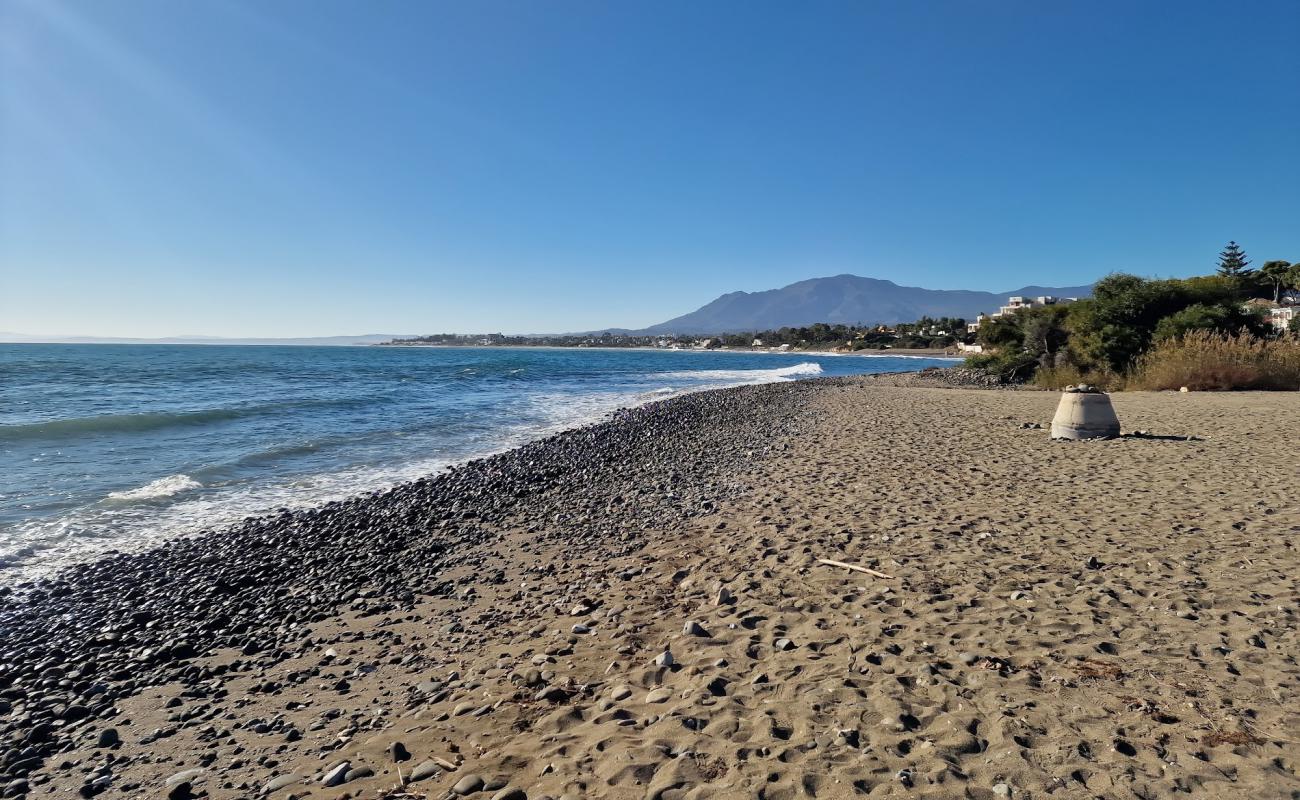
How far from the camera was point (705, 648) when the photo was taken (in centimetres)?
416

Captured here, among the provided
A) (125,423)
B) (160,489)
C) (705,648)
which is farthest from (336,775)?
(125,423)

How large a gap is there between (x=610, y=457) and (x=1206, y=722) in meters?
10.2

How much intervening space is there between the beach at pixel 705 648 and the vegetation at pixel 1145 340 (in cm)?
1487

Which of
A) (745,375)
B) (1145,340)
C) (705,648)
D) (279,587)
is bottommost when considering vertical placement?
(745,375)

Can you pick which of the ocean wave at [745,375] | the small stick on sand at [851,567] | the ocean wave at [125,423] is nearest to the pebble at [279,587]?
the small stick on sand at [851,567]

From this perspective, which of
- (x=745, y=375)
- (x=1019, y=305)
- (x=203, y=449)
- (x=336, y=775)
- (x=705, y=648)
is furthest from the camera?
(x=1019, y=305)

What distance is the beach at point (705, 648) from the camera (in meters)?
2.95

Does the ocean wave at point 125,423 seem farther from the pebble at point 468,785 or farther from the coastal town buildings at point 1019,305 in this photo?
the coastal town buildings at point 1019,305

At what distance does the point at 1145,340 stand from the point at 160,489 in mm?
31569

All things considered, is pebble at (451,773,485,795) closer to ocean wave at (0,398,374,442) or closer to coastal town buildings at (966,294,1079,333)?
ocean wave at (0,398,374,442)

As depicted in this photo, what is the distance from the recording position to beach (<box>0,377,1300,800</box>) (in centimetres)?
295

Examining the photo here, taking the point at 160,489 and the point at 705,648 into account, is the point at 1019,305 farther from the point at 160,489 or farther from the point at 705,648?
the point at 705,648

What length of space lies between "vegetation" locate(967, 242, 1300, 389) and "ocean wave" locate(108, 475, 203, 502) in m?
27.1

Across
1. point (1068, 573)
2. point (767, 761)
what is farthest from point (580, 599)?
point (1068, 573)
